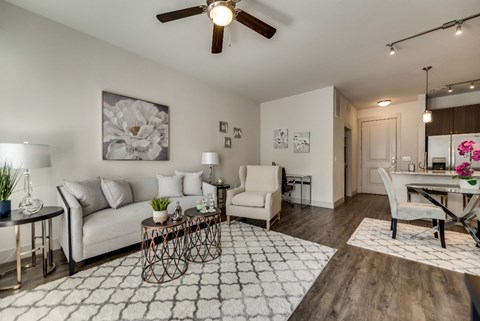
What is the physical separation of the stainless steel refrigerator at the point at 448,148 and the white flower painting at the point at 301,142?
9.67ft

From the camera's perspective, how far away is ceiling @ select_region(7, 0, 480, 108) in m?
2.20

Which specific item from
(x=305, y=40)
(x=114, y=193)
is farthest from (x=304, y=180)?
(x=114, y=193)

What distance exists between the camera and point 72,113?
8.59ft

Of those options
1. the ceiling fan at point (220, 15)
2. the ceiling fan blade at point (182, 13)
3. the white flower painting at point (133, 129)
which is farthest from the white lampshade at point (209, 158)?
the ceiling fan blade at point (182, 13)

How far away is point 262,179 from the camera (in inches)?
149

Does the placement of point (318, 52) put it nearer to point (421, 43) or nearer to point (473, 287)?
point (421, 43)

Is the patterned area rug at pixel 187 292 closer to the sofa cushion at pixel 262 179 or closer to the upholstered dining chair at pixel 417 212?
the upholstered dining chair at pixel 417 212

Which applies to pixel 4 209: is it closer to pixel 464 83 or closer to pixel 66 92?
pixel 66 92

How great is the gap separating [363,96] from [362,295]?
502cm

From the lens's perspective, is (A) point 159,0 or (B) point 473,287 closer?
(B) point 473,287

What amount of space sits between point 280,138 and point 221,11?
4097 millimetres

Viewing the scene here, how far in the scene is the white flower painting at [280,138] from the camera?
544 cm

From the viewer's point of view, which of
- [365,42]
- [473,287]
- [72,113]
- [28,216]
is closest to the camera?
[473,287]

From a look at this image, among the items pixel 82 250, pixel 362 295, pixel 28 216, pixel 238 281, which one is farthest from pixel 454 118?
pixel 28 216
